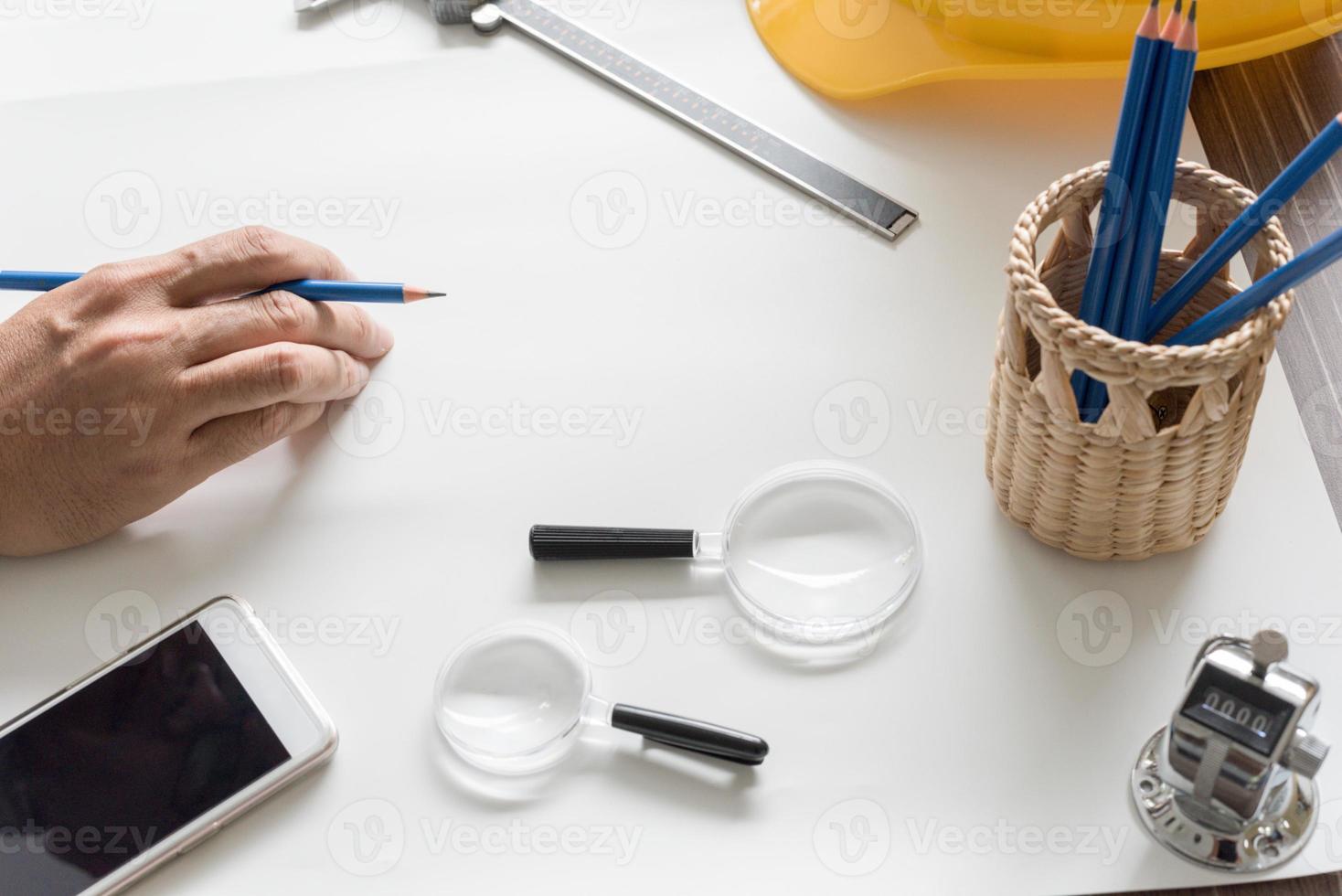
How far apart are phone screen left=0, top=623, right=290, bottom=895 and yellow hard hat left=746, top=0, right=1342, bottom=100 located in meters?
0.71

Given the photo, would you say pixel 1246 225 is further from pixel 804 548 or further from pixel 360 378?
pixel 360 378

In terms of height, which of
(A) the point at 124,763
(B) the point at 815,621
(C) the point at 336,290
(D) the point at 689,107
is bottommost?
(A) the point at 124,763

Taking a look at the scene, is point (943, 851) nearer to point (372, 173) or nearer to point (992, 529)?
point (992, 529)

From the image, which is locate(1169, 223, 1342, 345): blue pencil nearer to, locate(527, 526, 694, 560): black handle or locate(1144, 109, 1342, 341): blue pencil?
locate(1144, 109, 1342, 341): blue pencil

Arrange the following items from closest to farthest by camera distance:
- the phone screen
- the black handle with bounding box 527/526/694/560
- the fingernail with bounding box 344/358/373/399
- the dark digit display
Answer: the dark digit display < the phone screen < the black handle with bounding box 527/526/694/560 < the fingernail with bounding box 344/358/373/399

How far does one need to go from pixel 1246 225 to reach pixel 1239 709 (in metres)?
0.27

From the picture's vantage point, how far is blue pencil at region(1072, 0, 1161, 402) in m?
0.66

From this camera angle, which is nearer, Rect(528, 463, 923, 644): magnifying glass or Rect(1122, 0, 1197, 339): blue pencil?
Rect(1122, 0, 1197, 339): blue pencil

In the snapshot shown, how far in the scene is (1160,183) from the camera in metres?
0.69

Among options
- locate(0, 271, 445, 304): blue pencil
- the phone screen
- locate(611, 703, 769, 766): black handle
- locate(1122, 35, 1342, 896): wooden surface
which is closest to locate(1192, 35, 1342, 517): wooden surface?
locate(1122, 35, 1342, 896): wooden surface

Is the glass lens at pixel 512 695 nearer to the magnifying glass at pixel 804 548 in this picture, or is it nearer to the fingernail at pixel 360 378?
the magnifying glass at pixel 804 548

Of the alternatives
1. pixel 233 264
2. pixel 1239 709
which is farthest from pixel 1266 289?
pixel 233 264

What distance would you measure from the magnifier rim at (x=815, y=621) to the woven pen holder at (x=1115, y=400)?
7 cm

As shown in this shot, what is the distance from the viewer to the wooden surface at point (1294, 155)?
2.87 feet
